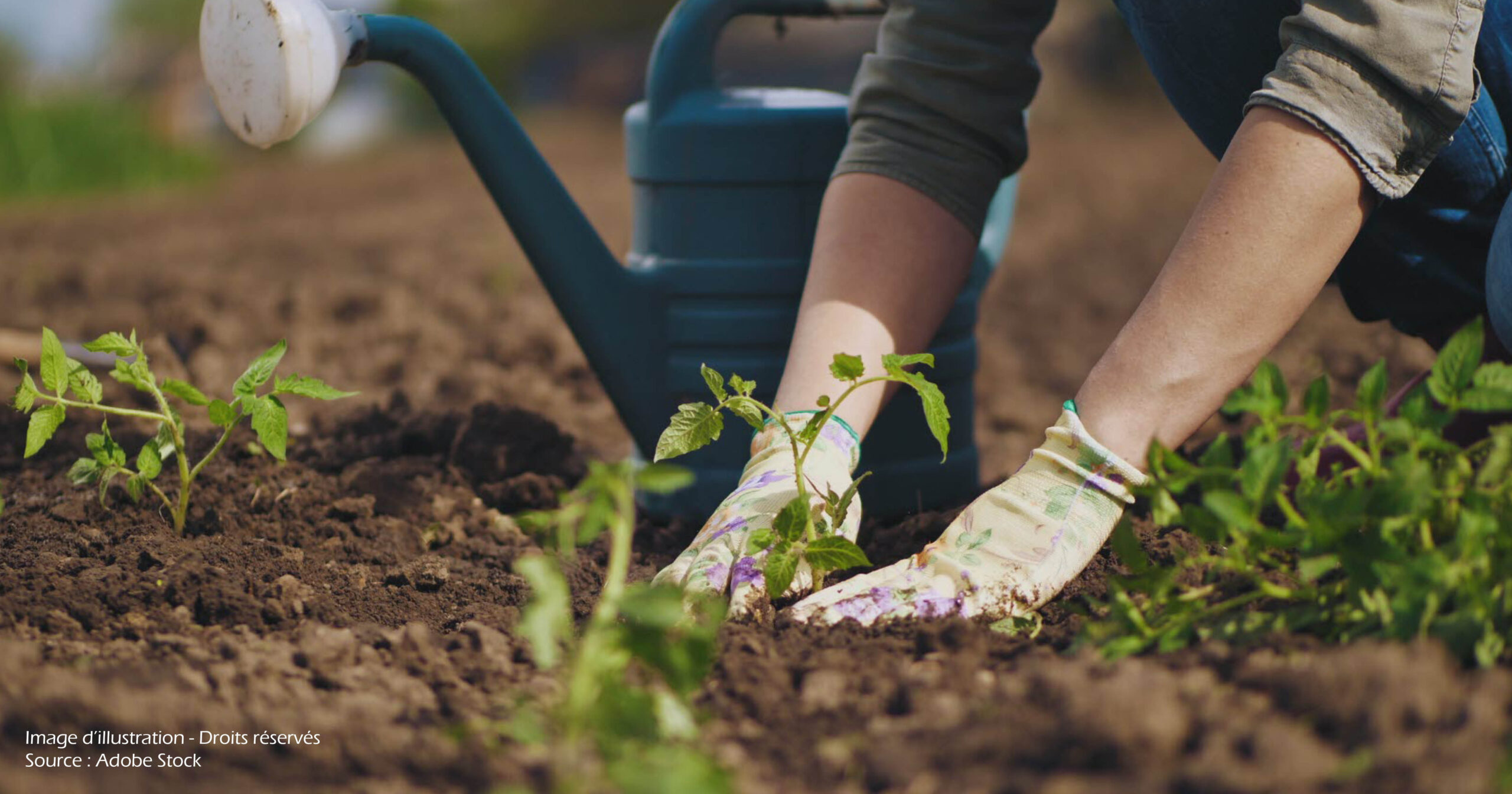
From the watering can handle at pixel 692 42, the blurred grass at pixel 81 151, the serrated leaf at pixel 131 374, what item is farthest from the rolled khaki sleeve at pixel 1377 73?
the blurred grass at pixel 81 151

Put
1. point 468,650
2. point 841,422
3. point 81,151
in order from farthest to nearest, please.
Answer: point 81,151
point 841,422
point 468,650

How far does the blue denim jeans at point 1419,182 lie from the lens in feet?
4.40

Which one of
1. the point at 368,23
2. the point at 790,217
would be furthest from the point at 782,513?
the point at 368,23

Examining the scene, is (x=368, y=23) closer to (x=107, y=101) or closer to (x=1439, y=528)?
(x=1439, y=528)

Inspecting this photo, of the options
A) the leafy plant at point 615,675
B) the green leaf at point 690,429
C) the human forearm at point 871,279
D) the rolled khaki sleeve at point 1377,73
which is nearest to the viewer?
the leafy plant at point 615,675

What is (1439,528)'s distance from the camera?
963 mm

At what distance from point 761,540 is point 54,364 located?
2.60 feet

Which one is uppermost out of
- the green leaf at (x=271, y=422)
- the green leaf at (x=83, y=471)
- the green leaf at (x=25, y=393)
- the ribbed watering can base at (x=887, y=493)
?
the green leaf at (x=25, y=393)

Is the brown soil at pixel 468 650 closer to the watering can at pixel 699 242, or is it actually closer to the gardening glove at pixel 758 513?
the gardening glove at pixel 758 513

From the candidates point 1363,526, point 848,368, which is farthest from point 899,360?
point 1363,526

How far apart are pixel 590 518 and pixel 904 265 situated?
818 mm

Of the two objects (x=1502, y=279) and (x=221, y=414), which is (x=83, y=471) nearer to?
(x=221, y=414)

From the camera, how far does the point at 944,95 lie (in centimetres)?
155

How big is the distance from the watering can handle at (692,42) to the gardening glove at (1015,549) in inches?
31.1
